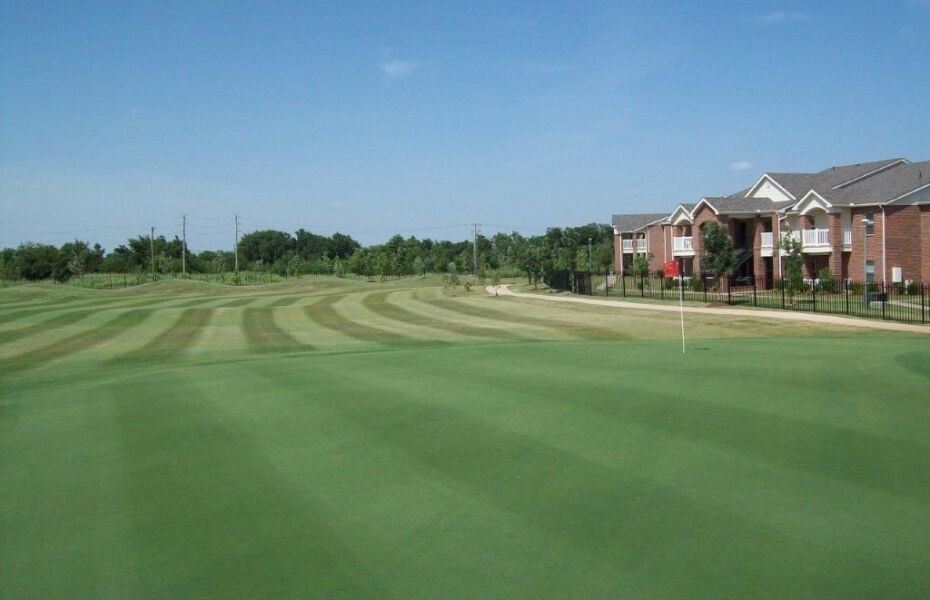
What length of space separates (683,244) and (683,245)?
0.08m

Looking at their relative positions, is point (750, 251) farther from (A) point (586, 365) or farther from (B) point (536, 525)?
(B) point (536, 525)

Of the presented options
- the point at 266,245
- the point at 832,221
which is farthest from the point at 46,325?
the point at 266,245

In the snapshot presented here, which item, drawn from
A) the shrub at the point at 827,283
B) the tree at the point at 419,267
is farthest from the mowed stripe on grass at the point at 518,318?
the tree at the point at 419,267

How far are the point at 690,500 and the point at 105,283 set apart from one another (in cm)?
8789

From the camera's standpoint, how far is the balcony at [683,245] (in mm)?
61947

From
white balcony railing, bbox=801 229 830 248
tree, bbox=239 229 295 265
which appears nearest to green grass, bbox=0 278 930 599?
white balcony railing, bbox=801 229 830 248

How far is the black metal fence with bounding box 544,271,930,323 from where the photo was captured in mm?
33988

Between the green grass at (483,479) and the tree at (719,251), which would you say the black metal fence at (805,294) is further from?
the green grass at (483,479)

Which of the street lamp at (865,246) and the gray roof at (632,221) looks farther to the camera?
the gray roof at (632,221)

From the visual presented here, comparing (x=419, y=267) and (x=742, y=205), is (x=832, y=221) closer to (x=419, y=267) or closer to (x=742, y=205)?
(x=742, y=205)

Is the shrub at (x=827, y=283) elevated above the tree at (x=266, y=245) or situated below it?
below

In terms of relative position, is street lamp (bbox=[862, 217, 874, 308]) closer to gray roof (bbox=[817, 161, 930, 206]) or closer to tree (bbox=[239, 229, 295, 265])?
gray roof (bbox=[817, 161, 930, 206])

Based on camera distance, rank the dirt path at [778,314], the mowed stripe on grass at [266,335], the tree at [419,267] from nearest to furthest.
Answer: the mowed stripe on grass at [266,335], the dirt path at [778,314], the tree at [419,267]

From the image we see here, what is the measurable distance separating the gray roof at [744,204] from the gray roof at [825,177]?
133 cm
